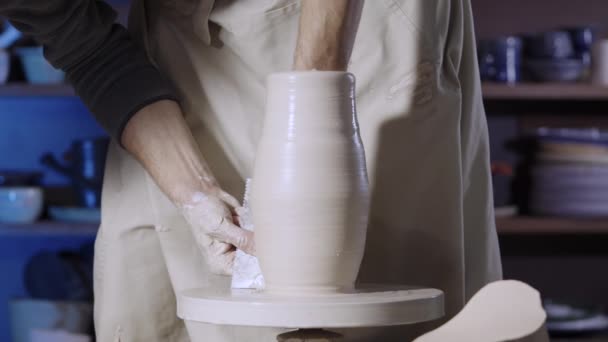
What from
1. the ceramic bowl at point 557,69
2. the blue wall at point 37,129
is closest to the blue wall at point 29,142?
the blue wall at point 37,129

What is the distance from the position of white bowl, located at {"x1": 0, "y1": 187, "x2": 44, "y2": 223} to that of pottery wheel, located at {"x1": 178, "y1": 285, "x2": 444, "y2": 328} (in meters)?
1.76

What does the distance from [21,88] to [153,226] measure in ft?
4.70

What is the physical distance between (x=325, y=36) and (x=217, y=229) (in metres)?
0.26

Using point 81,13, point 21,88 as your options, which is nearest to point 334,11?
point 81,13

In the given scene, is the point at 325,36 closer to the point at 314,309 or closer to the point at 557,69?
the point at 314,309

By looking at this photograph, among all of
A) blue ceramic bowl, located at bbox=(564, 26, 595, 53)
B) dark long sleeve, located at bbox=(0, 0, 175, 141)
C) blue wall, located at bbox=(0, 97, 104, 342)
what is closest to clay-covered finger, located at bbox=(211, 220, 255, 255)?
dark long sleeve, located at bbox=(0, 0, 175, 141)

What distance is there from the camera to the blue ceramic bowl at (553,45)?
98.4 inches

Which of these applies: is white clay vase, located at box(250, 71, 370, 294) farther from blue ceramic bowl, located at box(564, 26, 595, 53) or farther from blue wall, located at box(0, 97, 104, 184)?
blue wall, located at box(0, 97, 104, 184)

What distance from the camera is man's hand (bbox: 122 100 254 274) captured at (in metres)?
1.04

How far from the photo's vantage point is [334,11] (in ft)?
3.14

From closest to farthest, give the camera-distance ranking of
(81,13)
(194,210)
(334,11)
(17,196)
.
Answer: (334,11) < (194,210) < (81,13) < (17,196)

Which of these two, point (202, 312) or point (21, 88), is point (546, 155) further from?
point (202, 312)

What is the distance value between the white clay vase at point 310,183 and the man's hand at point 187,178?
0.43 feet

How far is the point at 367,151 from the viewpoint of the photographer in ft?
3.66
